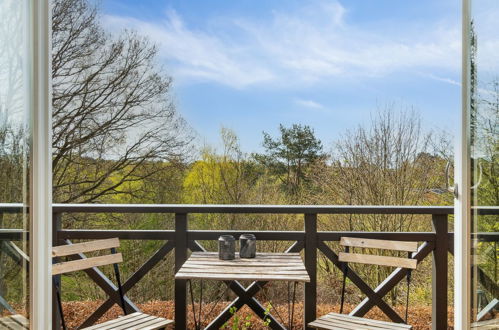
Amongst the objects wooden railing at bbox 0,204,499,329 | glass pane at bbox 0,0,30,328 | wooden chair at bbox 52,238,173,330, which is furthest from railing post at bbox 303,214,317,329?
glass pane at bbox 0,0,30,328

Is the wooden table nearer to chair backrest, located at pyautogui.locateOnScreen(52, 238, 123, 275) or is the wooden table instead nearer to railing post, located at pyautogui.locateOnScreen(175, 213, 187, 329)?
railing post, located at pyautogui.locateOnScreen(175, 213, 187, 329)

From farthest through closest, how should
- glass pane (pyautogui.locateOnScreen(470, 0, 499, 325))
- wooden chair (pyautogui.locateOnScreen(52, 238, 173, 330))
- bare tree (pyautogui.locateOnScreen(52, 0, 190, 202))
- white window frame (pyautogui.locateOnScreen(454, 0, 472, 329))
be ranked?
bare tree (pyautogui.locateOnScreen(52, 0, 190, 202))
wooden chair (pyautogui.locateOnScreen(52, 238, 173, 330))
white window frame (pyautogui.locateOnScreen(454, 0, 472, 329))
glass pane (pyautogui.locateOnScreen(470, 0, 499, 325))

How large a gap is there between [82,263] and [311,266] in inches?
55.6

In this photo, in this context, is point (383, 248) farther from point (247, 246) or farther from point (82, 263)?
point (82, 263)

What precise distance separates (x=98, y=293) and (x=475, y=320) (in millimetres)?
6423

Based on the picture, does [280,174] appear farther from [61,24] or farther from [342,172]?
[61,24]

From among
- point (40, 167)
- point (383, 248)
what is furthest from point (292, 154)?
point (40, 167)

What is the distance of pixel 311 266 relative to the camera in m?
2.88

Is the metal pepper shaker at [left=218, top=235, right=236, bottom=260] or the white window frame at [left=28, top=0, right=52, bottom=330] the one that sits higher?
the white window frame at [left=28, top=0, right=52, bottom=330]

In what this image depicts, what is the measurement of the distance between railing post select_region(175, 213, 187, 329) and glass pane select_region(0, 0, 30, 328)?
1294 mm

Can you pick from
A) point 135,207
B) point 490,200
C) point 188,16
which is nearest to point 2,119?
point 135,207

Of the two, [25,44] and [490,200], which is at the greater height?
[25,44]

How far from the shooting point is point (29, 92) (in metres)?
1.69

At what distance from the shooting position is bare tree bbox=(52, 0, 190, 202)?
688 cm
